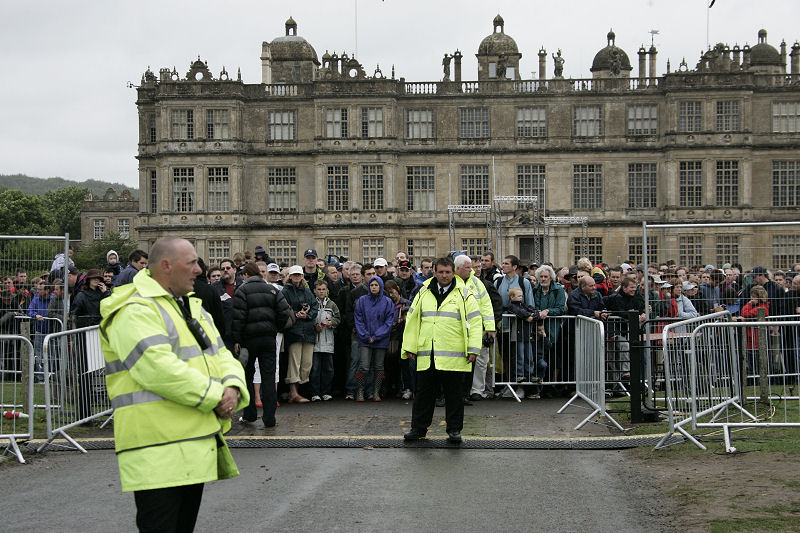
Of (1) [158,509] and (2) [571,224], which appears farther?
(2) [571,224]

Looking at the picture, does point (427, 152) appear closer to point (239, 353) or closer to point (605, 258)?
point (605, 258)

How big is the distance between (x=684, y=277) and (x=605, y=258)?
37807mm

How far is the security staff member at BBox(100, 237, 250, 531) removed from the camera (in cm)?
512

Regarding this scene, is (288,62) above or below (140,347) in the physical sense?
above

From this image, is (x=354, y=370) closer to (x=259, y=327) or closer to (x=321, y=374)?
(x=321, y=374)

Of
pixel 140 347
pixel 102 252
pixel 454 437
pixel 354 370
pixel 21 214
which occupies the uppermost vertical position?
pixel 21 214

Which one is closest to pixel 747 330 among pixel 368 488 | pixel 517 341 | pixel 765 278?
pixel 765 278

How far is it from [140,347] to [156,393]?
0.94ft

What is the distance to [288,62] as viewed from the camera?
205 ft

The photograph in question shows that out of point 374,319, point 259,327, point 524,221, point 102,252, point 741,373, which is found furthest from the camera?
point 102,252

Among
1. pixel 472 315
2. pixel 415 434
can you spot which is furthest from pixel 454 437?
pixel 472 315

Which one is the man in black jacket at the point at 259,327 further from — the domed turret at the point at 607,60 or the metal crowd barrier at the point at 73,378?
the domed turret at the point at 607,60

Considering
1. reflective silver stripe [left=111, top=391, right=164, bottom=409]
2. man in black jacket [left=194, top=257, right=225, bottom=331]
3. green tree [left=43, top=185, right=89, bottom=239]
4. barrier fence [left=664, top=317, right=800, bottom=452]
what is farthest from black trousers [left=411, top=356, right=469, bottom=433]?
green tree [left=43, top=185, right=89, bottom=239]

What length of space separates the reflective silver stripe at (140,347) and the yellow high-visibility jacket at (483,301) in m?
6.96
